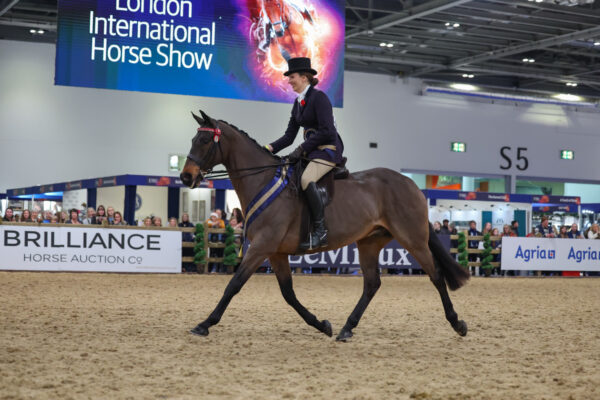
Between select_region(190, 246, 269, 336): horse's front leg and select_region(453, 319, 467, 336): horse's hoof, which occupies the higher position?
select_region(190, 246, 269, 336): horse's front leg

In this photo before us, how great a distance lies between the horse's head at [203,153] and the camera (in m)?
7.07

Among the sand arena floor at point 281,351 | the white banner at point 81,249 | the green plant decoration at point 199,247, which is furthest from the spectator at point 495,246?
the sand arena floor at point 281,351

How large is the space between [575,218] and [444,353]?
25.6m

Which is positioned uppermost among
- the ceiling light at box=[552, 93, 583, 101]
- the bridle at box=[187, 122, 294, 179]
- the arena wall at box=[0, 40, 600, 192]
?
the ceiling light at box=[552, 93, 583, 101]

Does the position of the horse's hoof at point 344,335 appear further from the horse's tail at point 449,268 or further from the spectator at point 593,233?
the spectator at point 593,233

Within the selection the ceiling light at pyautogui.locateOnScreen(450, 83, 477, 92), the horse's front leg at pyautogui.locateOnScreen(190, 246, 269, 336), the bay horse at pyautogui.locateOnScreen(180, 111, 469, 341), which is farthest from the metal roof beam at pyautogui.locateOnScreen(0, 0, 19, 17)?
the ceiling light at pyautogui.locateOnScreen(450, 83, 477, 92)

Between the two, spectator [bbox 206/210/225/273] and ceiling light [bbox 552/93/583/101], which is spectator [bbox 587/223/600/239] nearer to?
ceiling light [bbox 552/93/583/101]

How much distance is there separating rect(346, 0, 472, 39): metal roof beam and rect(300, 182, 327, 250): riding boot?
16.7 meters

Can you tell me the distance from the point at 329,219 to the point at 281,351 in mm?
1707

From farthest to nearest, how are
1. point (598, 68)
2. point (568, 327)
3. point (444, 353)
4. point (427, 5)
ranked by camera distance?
1. point (598, 68)
2. point (427, 5)
3. point (568, 327)
4. point (444, 353)

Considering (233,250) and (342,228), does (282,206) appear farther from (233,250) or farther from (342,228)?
(233,250)

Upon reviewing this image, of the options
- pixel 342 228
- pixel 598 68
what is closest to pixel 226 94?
pixel 342 228

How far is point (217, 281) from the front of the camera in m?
16.3

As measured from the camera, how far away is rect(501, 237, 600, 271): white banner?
2269cm
